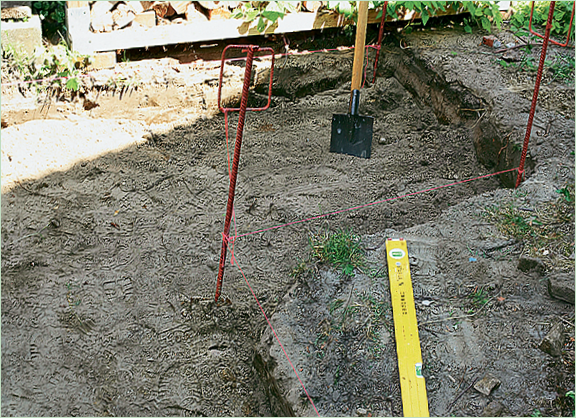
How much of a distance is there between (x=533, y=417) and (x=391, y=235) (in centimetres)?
122

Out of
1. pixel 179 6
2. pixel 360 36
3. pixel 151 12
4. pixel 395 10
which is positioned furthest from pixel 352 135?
pixel 151 12

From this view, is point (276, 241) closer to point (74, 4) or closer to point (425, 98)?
point (425, 98)

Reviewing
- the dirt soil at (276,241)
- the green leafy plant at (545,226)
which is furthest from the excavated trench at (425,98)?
the green leafy plant at (545,226)

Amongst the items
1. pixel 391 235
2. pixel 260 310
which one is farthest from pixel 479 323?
pixel 260 310

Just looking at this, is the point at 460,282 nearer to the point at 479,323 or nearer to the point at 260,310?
the point at 479,323

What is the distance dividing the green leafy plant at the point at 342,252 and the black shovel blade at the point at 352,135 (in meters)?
1.23

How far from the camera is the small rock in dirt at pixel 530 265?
291 centimetres

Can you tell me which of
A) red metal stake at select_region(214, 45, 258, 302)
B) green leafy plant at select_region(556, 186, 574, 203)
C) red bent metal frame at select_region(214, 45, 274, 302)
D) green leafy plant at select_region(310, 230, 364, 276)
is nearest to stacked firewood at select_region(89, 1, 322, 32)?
red bent metal frame at select_region(214, 45, 274, 302)

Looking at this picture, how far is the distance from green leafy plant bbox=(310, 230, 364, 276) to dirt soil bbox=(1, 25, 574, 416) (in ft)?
0.20

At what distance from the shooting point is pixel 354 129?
4305 mm

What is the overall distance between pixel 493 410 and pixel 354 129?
2.46m

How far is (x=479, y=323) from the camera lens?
2705 mm

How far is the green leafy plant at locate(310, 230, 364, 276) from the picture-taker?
10.0 ft

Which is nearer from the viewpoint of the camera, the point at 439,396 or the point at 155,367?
the point at 439,396
